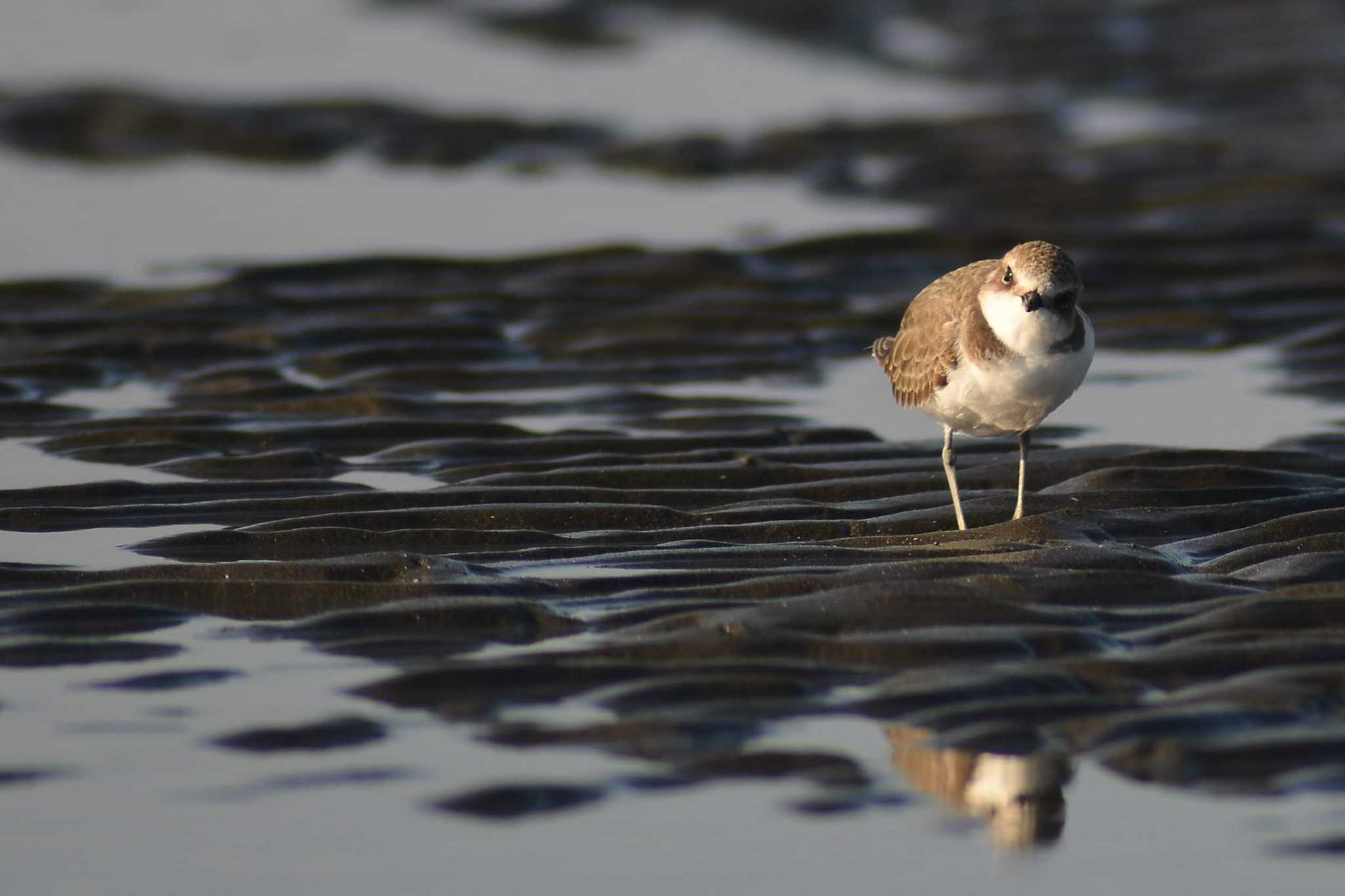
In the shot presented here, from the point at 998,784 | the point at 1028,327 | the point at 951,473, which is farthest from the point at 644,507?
the point at 998,784

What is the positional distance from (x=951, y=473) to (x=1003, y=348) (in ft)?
2.40

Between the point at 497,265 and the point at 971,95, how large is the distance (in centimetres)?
911

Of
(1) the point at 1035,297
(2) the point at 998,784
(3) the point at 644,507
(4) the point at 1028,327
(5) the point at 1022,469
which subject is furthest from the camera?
(3) the point at 644,507

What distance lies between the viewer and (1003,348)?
859 centimetres

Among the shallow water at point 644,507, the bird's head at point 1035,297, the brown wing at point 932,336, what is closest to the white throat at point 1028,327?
the bird's head at point 1035,297

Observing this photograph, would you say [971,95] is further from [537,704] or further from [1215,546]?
[537,704]

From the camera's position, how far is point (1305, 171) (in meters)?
17.4

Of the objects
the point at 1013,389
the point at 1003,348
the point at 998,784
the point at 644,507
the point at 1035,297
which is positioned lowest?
the point at 998,784

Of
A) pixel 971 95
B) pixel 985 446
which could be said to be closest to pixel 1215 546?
pixel 985 446

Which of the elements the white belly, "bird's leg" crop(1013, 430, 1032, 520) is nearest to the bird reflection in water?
the white belly

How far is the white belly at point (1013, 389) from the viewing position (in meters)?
8.55

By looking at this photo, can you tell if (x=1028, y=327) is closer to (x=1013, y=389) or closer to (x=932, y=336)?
(x=1013, y=389)

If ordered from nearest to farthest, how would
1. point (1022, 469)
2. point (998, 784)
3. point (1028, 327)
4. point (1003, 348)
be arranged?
point (998, 784), point (1028, 327), point (1003, 348), point (1022, 469)

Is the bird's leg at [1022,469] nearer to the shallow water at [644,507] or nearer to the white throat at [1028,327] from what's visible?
the shallow water at [644,507]
